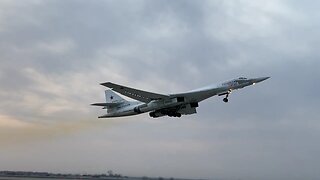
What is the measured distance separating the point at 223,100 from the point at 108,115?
21148 millimetres

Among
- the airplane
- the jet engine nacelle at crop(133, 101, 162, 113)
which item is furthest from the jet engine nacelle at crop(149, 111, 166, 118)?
the jet engine nacelle at crop(133, 101, 162, 113)

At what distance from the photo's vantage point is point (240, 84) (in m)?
60.0

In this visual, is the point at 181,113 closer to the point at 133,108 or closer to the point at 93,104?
the point at 133,108

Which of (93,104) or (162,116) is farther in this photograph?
(162,116)

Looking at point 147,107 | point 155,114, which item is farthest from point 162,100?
point 155,114

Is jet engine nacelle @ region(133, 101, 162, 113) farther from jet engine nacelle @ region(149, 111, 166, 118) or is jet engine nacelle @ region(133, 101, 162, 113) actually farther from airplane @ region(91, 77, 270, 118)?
jet engine nacelle @ region(149, 111, 166, 118)

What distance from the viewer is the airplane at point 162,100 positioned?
6075 centimetres

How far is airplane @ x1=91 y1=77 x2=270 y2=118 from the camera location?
199ft

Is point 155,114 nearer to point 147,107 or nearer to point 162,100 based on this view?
point 147,107

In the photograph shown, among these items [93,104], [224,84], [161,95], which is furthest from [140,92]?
[224,84]

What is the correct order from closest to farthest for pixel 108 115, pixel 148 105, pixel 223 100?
pixel 223 100
pixel 148 105
pixel 108 115

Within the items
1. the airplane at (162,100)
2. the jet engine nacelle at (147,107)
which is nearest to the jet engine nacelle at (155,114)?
the airplane at (162,100)

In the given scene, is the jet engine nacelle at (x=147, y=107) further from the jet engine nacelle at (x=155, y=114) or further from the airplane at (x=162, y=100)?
the jet engine nacelle at (x=155, y=114)

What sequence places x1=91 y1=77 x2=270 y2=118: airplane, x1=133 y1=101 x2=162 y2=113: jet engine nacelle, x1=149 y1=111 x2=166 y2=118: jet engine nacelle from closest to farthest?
x1=91 y1=77 x2=270 y2=118: airplane → x1=133 y1=101 x2=162 y2=113: jet engine nacelle → x1=149 y1=111 x2=166 y2=118: jet engine nacelle
